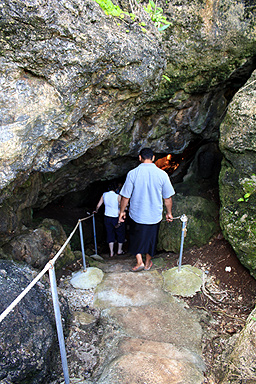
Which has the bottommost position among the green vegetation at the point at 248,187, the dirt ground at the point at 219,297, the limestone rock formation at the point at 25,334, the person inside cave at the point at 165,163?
the dirt ground at the point at 219,297

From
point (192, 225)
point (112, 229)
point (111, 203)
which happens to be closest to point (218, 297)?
point (192, 225)

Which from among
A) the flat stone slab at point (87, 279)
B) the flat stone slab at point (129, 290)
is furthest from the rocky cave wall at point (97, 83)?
the flat stone slab at point (129, 290)

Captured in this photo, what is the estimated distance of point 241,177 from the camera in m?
4.27

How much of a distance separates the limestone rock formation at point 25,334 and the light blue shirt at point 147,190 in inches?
81.0

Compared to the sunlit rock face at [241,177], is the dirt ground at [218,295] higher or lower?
lower

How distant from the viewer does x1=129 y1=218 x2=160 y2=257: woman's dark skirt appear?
4.46 metres

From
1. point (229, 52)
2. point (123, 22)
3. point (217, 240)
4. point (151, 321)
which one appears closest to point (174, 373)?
point (151, 321)

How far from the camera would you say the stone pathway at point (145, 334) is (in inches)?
90.3

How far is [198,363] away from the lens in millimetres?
2537

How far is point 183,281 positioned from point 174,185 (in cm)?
337

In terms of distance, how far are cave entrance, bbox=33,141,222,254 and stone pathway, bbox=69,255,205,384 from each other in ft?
8.80

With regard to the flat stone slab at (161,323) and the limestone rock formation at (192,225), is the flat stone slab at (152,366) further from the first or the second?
the limestone rock formation at (192,225)

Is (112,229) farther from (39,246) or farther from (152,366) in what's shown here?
(152,366)

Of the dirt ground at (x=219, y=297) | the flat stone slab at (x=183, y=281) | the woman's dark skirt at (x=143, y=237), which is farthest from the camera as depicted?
the woman's dark skirt at (x=143, y=237)
